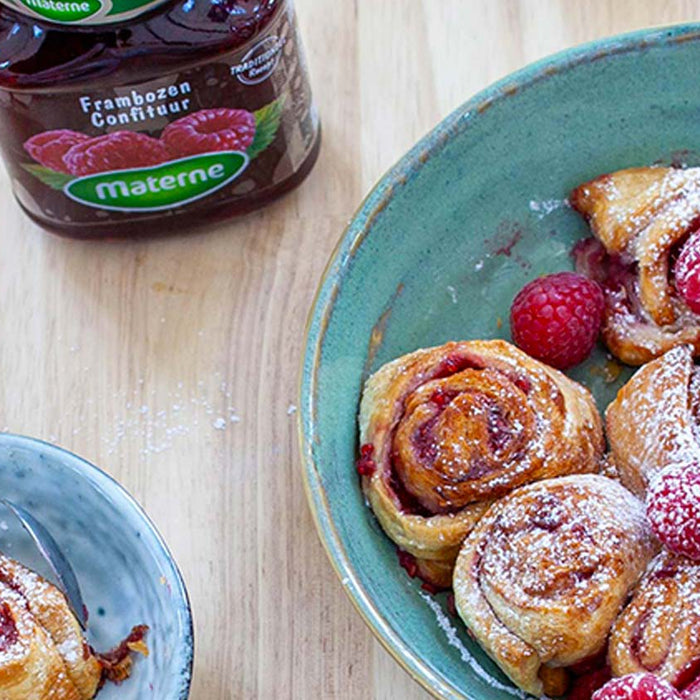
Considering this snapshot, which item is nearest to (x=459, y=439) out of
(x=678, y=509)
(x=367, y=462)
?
(x=367, y=462)

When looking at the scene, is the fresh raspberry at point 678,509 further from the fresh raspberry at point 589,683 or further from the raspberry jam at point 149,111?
the raspberry jam at point 149,111

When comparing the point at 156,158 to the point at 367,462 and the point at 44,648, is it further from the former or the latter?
the point at 44,648

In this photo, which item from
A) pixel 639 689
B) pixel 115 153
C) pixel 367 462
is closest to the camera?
pixel 639 689

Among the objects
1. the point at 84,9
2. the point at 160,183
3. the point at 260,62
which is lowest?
the point at 160,183

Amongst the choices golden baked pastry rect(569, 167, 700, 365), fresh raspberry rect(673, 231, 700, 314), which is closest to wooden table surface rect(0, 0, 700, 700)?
golden baked pastry rect(569, 167, 700, 365)

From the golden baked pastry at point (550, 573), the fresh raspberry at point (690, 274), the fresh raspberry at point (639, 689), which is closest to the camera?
the fresh raspberry at point (639, 689)

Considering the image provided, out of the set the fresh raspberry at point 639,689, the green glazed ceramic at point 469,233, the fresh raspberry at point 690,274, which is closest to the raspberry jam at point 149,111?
the green glazed ceramic at point 469,233
